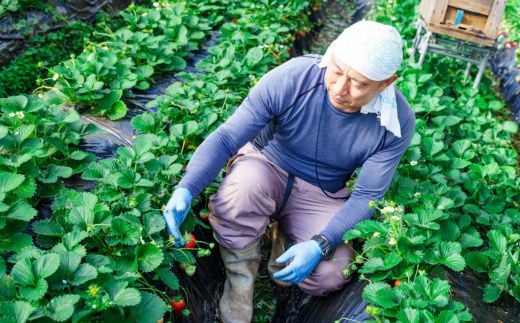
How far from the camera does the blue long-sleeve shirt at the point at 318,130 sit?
7.14 feet

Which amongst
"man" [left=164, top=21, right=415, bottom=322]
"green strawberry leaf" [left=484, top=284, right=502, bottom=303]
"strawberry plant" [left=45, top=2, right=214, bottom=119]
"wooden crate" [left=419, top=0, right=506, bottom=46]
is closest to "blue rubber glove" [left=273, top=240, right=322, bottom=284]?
"man" [left=164, top=21, right=415, bottom=322]

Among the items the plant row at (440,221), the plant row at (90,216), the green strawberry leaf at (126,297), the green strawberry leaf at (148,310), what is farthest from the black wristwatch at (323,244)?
the green strawberry leaf at (126,297)

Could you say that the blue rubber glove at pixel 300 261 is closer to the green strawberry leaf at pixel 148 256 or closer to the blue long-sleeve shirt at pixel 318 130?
the blue long-sleeve shirt at pixel 318 130

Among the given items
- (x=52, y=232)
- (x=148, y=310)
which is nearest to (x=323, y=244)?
(x=148, y=310)

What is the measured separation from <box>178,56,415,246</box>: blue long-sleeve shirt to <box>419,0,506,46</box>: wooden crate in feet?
7.92

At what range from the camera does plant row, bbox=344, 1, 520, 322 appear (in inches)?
72.3

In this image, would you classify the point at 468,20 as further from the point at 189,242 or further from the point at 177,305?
the point at 177,305

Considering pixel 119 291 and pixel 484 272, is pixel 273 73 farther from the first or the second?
pixel 484 272

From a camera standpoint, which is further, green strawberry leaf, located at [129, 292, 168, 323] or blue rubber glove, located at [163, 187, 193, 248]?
blue rubber glove, located at [163, 187, 193, 248]

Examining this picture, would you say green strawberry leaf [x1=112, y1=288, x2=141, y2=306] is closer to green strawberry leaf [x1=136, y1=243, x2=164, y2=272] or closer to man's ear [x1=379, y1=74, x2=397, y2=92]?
green strawberry leaf [x1=136, y1=243, x2=164, y2=272]

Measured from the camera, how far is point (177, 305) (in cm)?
199

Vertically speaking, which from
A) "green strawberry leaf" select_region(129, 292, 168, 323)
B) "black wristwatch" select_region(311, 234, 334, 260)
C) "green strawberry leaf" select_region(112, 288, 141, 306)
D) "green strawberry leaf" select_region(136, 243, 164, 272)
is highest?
"green strawberry leaf" select_region(112, 288, 141, 306)

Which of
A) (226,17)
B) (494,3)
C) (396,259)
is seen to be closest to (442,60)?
(494,3)

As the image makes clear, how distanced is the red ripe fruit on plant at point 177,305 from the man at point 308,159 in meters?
0.22
